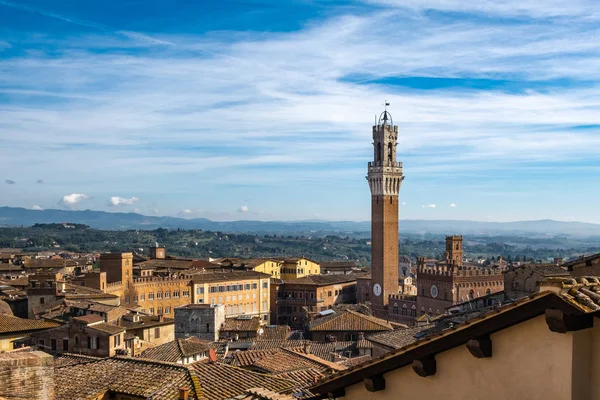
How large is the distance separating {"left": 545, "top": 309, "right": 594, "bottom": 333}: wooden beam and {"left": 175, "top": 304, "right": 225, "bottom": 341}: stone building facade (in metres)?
49.4

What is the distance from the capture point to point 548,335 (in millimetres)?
5953

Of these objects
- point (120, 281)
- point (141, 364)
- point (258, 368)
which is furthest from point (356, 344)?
point (120, 281)

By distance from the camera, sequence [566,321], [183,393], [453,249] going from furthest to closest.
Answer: [453,249], [183,393], [566,321]

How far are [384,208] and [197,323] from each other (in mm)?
48030

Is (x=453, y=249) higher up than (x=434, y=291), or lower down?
higher up

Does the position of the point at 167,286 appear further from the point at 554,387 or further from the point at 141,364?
the point at 554,387

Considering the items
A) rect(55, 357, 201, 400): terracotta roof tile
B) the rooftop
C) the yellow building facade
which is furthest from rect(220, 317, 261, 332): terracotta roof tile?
the yellow building facade

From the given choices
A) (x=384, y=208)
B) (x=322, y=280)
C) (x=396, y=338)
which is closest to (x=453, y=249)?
(x=384, y=208)

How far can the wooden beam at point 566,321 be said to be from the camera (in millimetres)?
5703

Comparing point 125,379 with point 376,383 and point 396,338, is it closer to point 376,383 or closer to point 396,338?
point 376,383

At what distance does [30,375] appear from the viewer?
11211 mm

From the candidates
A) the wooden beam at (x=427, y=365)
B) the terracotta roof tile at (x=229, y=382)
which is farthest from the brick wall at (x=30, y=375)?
the wooden beam at (x=427, y=365)

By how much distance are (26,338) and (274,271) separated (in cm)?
7595

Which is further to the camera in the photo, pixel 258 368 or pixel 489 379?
pixel 258 368
